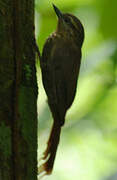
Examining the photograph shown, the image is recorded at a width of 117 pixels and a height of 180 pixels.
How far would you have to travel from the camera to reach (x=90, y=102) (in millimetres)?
3562

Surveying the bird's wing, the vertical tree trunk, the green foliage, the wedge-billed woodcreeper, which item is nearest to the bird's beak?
the wedge-billed woodcreeper

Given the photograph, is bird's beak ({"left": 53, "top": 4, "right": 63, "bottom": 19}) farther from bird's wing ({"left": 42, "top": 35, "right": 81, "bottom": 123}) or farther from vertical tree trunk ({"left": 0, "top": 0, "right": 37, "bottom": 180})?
vertical tree trunk ({"left": 0, "top": 0, "right": 37, "bottom": 180})

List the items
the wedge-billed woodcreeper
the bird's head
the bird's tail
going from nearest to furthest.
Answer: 1. the bird's tail
2. the wedge-billed woodcreeper
3. the bird's head

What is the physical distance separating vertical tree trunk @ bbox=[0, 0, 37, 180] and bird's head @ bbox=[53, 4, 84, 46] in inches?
50.0

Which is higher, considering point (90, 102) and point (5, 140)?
point (5, 140)

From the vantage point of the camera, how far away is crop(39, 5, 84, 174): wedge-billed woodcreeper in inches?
129

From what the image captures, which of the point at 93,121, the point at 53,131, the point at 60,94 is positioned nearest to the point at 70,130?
the point at 93,121

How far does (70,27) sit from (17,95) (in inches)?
68.0

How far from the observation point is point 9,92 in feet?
6.63

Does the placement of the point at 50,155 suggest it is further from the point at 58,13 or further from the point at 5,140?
the point at 58,13

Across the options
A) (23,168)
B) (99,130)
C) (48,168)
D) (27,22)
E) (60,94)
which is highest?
(27,22)

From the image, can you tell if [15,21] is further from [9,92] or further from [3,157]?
[3,157]

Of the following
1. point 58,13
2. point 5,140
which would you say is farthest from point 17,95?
point 58,13

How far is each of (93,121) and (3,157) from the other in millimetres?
2233
